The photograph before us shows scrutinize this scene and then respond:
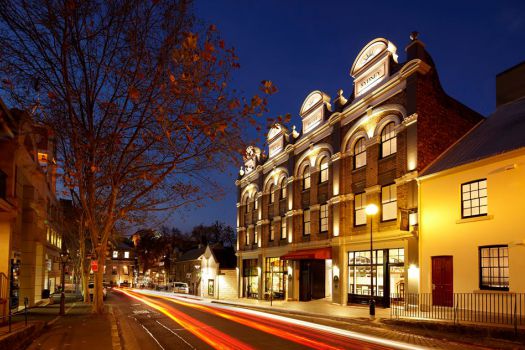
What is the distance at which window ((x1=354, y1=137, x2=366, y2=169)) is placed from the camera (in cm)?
2736

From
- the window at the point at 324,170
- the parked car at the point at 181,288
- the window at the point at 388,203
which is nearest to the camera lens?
the window at the point at 388,203

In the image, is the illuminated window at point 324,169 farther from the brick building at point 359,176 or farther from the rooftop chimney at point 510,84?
the rooftop chimney at point 510,84

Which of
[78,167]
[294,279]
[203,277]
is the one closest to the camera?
[78,167]

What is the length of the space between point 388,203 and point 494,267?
7163mm

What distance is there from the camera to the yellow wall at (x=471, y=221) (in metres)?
17.3

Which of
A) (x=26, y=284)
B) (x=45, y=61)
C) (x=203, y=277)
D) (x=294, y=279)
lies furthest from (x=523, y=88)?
(x=203, y=277)

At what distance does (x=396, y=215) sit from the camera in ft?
78.4

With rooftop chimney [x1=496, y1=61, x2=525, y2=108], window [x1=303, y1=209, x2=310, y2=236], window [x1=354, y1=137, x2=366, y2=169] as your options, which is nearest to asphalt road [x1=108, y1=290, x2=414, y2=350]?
window [x1=354, y1=137, x2=366, y2=169]

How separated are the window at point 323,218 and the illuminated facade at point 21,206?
1633 cm

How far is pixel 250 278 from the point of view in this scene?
44031mm

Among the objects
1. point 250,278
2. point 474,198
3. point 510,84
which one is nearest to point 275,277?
point 250,278

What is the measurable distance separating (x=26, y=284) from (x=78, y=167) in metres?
13.8

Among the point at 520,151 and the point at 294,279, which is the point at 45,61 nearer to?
the point at 520,151

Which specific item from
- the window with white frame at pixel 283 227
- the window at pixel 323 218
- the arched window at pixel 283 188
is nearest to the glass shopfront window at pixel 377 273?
the window at pixel 323 218
